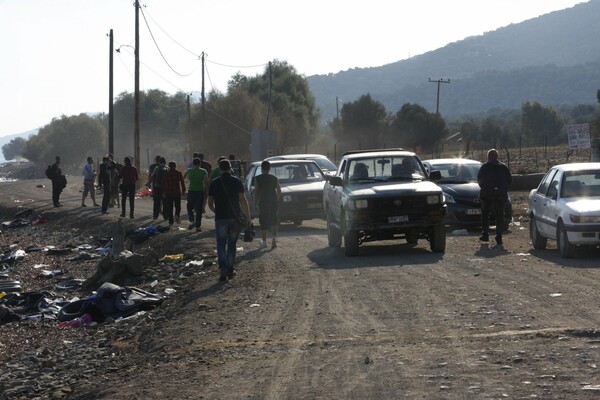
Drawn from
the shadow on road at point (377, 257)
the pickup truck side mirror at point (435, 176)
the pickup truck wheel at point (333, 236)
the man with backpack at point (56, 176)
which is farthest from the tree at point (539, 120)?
the pickup truck side mirror at point (435, 176)

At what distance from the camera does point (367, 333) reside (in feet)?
35.6

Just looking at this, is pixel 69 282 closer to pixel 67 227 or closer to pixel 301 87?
pixel 67 227

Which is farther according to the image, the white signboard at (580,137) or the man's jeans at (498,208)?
the white signboard at (580,137)

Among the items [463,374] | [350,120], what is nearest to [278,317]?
[463,374]

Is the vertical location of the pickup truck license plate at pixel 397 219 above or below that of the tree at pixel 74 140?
below

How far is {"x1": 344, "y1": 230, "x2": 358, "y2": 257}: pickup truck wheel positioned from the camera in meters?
18.9

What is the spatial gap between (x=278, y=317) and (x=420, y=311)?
172 cm

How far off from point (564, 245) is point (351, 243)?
12.6 ft

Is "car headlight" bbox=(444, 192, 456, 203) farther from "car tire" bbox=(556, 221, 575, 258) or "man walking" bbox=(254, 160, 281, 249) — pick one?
"car tire" bbox=(556, 221, 575, 258)

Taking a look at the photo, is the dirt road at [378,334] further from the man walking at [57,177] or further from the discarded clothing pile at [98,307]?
A: the man walking at [57,177]

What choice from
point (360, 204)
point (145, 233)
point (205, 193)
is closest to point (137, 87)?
point (145, 233)

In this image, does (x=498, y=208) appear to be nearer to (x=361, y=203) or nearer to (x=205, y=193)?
(x=361, y=203)

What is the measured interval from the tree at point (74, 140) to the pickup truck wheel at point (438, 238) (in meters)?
149

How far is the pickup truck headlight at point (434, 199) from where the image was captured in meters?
18.8
